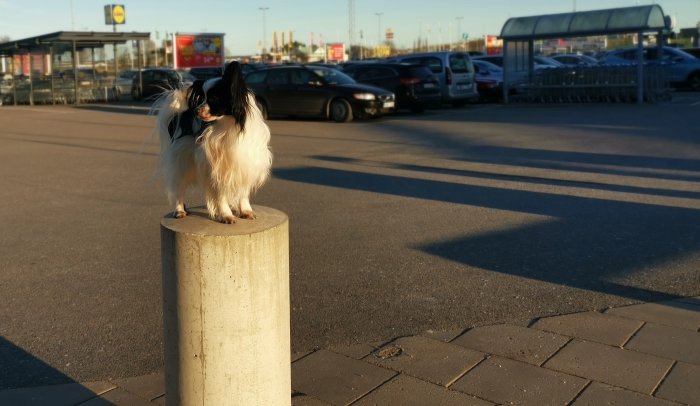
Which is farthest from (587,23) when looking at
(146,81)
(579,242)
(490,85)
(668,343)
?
(668,343)

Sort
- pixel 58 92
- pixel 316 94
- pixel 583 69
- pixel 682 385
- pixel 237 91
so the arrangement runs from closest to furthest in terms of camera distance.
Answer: pixel 237 91 → pixel 682 385 → pixel 316 94 → pixel 583 69 → pixel 58 92

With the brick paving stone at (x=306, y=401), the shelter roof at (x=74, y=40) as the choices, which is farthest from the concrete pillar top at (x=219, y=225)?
the shelter roof at (x=74, y=40)

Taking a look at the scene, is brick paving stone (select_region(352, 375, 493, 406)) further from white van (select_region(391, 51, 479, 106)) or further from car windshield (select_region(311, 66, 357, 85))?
white van (select_region(391, 51, 479, 106))

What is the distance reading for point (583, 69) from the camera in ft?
82.2

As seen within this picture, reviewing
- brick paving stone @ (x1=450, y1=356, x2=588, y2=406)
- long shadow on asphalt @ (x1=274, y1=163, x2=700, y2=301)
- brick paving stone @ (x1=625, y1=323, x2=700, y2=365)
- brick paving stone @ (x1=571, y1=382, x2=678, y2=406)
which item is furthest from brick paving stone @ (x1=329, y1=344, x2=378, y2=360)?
long shadow on asphalt @ (x1=274, y1=163, x2=700, y2=301)

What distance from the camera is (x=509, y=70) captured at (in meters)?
26.8

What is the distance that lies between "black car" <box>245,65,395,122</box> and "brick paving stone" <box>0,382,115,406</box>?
16.8 metres

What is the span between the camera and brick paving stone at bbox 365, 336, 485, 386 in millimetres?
4133

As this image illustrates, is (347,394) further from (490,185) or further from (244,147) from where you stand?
(490,185)

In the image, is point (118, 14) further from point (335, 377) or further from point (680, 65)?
point (335, 377)

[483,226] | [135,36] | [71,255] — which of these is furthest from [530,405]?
[135,36]

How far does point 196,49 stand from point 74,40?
6978 mm

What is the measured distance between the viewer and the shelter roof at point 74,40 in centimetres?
3238

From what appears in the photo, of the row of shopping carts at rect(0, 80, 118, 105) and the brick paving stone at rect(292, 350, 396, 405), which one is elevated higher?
the row of shopping carts at rect(0, 80, 118, 105)
